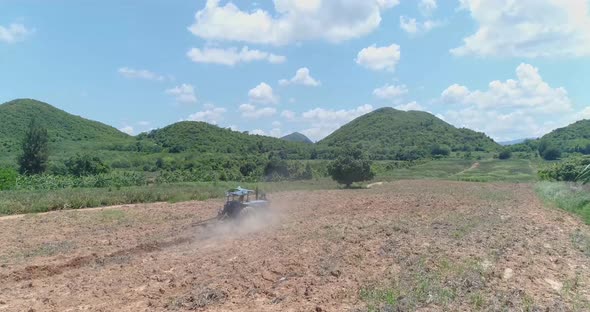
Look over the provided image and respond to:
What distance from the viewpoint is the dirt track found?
8703 mm

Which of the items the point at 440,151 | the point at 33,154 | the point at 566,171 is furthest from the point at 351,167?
the point at 440,151

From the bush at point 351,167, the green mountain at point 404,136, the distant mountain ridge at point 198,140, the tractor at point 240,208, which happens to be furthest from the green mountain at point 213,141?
the tractor at point 240,208

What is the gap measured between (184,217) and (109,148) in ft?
262

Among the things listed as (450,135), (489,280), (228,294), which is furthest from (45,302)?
(450,135)

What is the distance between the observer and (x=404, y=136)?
448ft

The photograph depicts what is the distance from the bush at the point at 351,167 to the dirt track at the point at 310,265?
24.7 metres

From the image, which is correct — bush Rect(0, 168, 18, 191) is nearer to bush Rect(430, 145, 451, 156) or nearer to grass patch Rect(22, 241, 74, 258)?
grass patch Rect(22, 241, 74, 258)

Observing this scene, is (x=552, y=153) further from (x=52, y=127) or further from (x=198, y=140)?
(x=52, y=127)

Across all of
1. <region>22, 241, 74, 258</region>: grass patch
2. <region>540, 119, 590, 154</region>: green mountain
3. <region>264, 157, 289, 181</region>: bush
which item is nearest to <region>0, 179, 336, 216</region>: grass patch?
<region>22, 241, 74, 258</region>: grass patch

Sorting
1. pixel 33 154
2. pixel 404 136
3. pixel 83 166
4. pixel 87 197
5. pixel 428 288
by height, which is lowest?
pixel 428 288

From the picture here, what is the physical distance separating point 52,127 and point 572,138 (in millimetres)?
127144

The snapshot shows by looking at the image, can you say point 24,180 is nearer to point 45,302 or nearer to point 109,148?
point 45,302

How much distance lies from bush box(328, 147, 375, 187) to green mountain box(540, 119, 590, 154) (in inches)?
2340

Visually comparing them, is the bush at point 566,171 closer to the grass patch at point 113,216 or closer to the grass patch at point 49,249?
the grass patch at point 113,216
